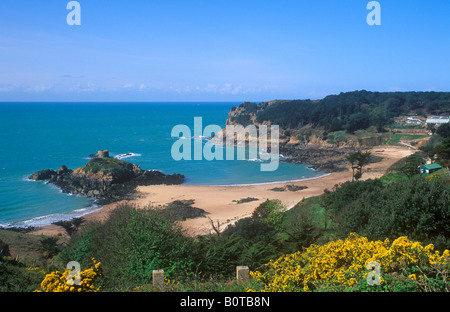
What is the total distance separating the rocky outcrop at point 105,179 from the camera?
36.2 meters

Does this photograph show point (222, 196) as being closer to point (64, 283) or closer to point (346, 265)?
point (346, 265)

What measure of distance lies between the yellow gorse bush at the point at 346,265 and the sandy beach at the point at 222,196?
Result: 16.4 meters

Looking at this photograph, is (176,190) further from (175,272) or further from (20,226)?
(175,272)

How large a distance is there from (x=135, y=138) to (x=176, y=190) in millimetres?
49165

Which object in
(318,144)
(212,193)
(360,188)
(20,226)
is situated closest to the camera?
(360,188)

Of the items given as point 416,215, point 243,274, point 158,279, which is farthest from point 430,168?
point 158,279

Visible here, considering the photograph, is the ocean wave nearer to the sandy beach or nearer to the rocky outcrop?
the sandy beach

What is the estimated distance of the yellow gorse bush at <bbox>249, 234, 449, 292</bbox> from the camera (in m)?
6.53

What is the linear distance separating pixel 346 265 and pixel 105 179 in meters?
35.2

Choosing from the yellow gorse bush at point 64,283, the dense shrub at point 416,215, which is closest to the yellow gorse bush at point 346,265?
the yellow gorse bush at point 64,283

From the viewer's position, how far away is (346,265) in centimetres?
732

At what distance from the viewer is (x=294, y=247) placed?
13.6 m

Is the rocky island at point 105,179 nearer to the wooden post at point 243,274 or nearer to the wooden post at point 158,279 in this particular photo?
the wooden post at point 158,279
